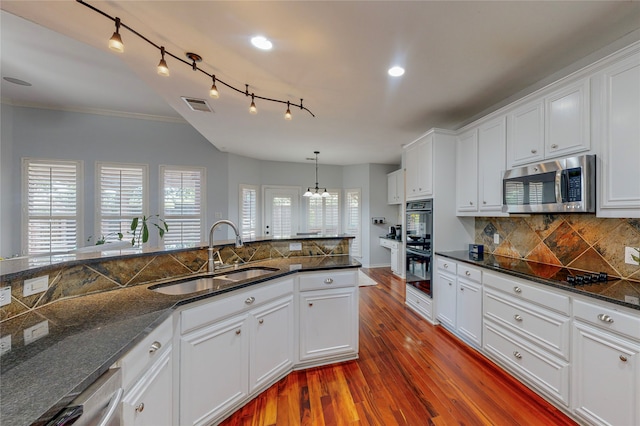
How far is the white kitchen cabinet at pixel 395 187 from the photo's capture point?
5.43 meters

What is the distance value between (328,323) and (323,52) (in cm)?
233

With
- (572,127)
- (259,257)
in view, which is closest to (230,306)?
(259,257)

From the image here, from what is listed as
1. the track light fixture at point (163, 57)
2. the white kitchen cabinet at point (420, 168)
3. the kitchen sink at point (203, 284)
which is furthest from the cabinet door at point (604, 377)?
the track light fixture at point (163, 57)

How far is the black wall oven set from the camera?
3109mm

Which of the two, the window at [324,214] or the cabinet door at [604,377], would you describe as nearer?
the cabinet door at [604,377]

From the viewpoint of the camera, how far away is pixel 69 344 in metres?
0.88

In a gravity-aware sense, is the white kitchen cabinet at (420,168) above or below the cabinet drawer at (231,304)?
above

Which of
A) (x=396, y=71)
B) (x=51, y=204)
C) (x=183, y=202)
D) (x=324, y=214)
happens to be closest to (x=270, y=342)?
(x=396, y=71)

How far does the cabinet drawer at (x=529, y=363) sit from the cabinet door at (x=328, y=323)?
1264mm

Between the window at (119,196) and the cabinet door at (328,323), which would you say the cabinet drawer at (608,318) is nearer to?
the cabinet door at (328,323)

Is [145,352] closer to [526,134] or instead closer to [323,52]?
[323,52]

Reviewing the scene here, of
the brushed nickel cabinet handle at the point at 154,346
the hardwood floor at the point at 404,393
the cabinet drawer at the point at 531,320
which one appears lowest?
the hardwood floor at the point at 404,393

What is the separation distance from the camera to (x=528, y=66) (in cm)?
212

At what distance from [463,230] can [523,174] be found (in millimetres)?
1141
